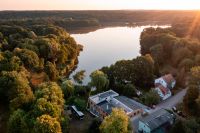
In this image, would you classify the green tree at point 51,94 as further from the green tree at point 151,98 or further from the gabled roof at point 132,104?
the green tree at point 151,98

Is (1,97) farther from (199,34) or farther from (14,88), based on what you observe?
(199,34)

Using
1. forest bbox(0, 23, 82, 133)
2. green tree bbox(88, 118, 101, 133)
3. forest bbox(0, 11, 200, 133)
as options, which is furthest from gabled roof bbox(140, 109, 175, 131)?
forest bbox(0, 23, 82, 133)

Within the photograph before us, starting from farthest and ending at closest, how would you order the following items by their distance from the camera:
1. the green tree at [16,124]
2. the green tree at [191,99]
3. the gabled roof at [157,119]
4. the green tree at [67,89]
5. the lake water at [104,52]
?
the lake water at [104,52], the green tree at [67,89], the green tree at [191,99], the gabled roof at [157,119], the green tree at [16,124]

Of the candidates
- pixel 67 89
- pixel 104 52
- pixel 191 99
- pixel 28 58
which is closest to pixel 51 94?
pixel 67 89

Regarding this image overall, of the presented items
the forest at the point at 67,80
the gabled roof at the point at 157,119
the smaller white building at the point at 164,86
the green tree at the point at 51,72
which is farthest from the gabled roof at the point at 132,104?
the green tree at the point at 51,72

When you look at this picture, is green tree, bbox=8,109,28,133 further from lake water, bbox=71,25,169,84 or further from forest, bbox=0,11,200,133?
lake water, bbox=71,25,169,84

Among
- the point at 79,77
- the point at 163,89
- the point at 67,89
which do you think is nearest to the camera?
the point at 67,89

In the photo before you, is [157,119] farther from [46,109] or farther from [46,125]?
[46,125]
